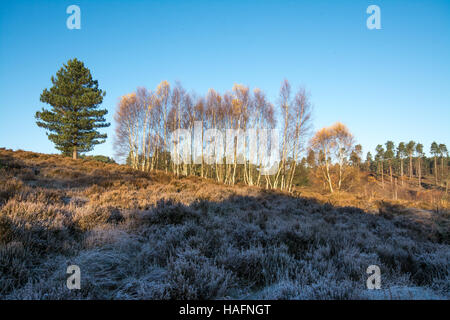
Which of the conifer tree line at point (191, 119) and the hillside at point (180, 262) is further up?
the conifer tree line at point (191, 119)

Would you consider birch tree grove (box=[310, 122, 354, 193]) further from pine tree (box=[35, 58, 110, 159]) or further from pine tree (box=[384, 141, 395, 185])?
pine tree (box=[384, 141, 395, 185])

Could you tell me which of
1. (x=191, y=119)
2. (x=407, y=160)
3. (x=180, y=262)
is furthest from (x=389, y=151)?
(x=180, y=262)

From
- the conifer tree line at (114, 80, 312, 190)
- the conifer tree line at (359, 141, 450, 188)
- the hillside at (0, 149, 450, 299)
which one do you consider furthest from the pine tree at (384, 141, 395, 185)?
the hillside at (0, 149, 450, 299)

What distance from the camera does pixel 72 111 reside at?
20.6m

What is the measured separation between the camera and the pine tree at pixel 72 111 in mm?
20031

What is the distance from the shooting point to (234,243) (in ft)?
10.9

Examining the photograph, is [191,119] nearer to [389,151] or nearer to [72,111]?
[72,111]

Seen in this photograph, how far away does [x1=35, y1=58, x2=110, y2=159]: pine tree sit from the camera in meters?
20.0

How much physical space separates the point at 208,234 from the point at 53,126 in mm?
24843

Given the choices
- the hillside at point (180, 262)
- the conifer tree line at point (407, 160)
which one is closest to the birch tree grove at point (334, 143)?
the hillside at point (180, 262)

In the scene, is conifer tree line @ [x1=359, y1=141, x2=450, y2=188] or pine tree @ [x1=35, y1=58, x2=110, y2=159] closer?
pine tree @ [x1=35, y1=58, x2=110, y2=159]

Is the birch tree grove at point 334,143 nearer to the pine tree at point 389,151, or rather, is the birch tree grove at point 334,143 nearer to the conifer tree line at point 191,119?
the conifer tree line at point 191,119
